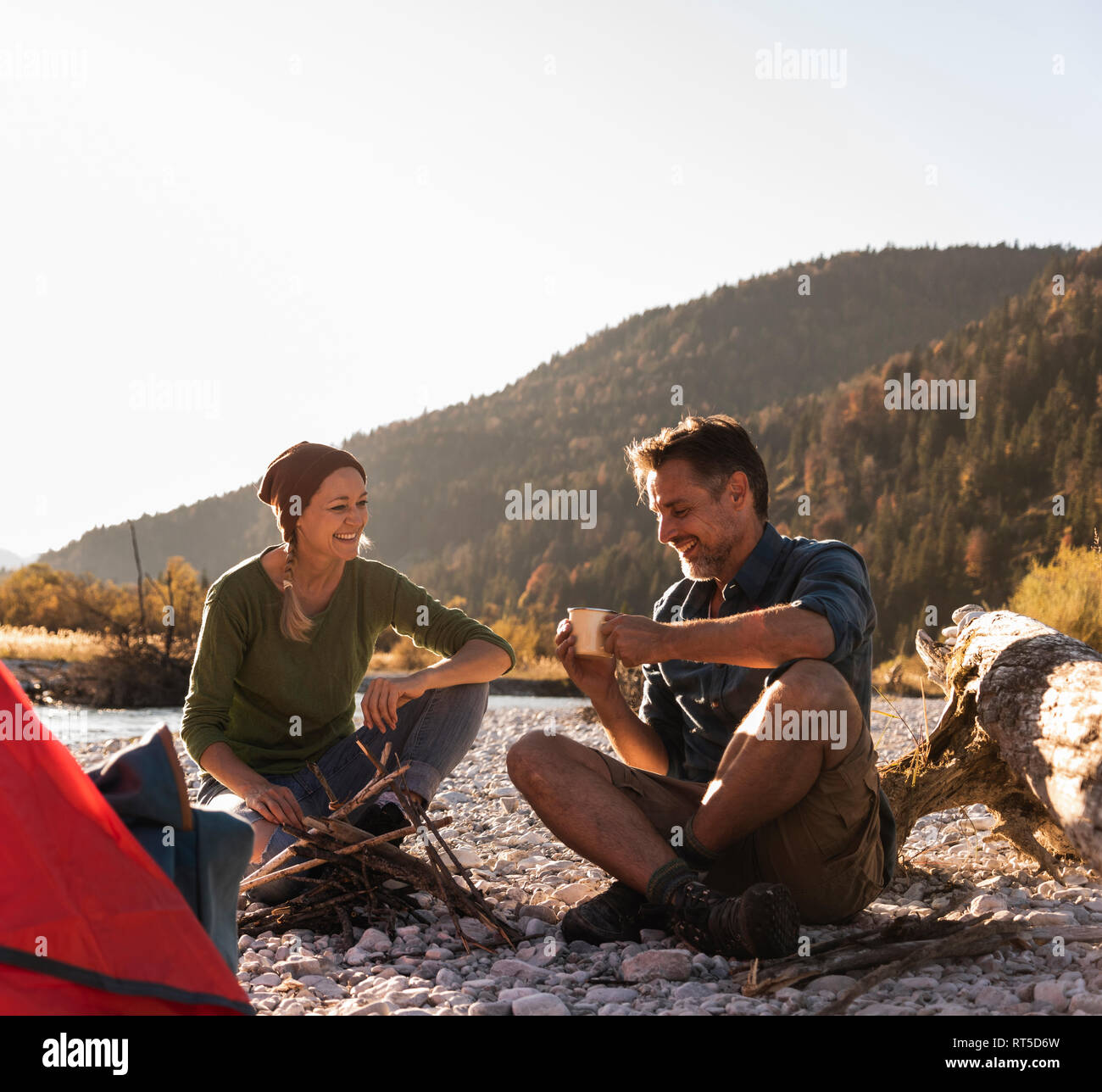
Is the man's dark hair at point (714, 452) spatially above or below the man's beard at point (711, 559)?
Result: above

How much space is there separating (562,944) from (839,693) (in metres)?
1.11

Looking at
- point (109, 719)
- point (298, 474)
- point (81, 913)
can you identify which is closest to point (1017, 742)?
point (298, 474)

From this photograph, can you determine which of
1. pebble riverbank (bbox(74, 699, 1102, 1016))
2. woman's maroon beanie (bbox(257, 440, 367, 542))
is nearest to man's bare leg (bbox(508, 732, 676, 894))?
pebble riverbank (bbox(74, 699, 1102, 1016))

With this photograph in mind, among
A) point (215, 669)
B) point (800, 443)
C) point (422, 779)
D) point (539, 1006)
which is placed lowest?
point (539, 1006)

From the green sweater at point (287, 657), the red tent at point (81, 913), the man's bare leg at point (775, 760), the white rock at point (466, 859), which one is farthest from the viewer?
the white rock at point (466, 859)

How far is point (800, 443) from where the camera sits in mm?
40531

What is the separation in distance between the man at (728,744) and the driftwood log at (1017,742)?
0.53m

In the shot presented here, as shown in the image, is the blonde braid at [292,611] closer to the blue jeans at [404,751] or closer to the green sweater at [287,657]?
the green sweater at [287,657]

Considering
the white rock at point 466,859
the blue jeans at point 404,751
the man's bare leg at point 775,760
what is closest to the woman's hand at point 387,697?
the blue jeans at point 404,751

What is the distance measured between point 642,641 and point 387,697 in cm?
88

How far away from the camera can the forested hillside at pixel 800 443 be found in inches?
1180

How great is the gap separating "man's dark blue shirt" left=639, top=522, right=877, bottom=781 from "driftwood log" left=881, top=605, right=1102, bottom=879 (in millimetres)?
594

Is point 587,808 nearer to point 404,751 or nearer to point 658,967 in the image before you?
point 658,967
